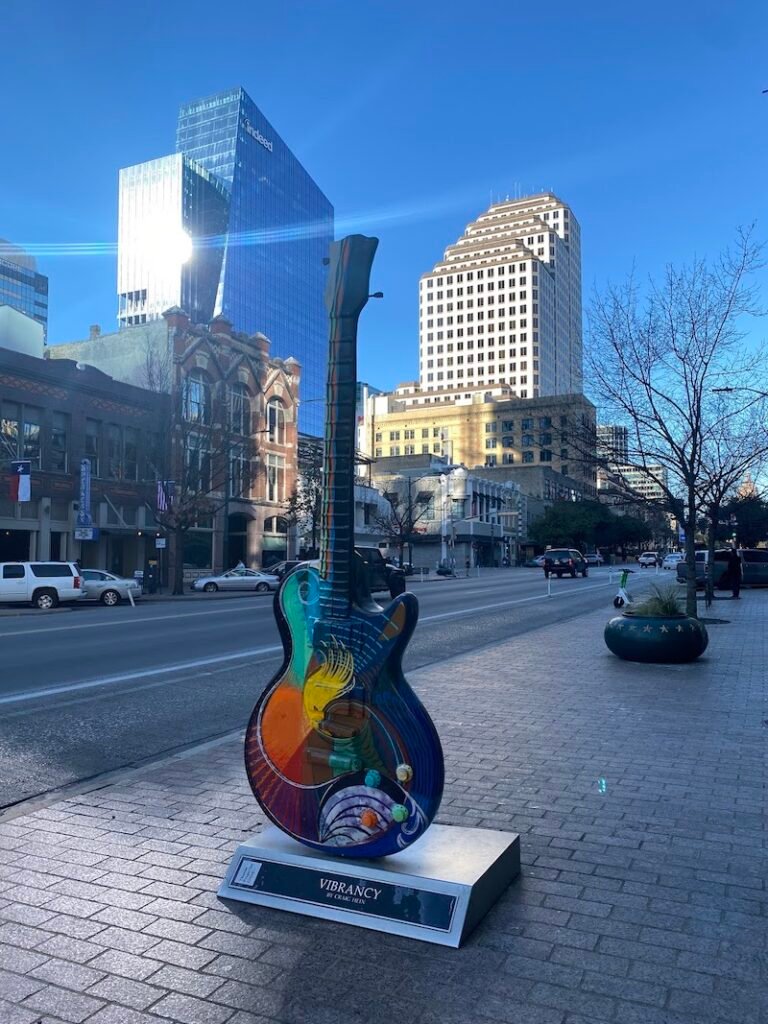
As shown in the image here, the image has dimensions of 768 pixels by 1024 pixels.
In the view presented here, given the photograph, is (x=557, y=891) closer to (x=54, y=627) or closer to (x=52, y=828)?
(x=52, y=828)

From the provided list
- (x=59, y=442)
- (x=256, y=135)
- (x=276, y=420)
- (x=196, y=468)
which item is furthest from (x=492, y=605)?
(x=256, y=135)

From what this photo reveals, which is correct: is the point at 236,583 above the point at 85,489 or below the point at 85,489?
below

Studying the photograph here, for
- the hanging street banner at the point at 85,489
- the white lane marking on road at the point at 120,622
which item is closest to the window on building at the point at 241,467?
the hanging street banner at the point at 85,489

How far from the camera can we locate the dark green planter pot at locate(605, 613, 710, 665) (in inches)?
457

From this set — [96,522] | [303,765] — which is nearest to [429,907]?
[303,765]

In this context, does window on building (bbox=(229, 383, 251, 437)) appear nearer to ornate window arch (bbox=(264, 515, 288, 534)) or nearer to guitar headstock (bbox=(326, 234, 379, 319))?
ornate window arch (bbox=(264, 515, 288, 534))

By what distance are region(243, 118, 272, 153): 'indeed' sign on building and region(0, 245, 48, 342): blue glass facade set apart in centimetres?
4110

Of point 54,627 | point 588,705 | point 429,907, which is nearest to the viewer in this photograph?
point 429,907

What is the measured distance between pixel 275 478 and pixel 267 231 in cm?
7952

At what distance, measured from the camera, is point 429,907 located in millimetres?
3324

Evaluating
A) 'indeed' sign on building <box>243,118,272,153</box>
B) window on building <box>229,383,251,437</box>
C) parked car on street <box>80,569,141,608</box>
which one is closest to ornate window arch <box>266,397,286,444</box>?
window on building <box>229,383,251,437</box>

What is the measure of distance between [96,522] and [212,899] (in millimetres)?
37419

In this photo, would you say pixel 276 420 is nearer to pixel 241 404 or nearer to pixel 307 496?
pixel 241 404

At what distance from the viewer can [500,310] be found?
158 m
